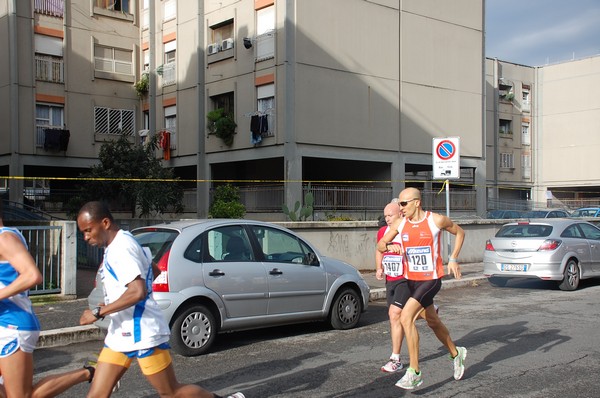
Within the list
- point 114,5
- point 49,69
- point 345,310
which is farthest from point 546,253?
point 114,5

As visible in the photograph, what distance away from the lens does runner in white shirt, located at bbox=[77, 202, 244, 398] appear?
3895 mm

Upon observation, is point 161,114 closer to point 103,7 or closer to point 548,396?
point 103,7

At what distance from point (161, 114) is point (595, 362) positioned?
→ 26.1 metres

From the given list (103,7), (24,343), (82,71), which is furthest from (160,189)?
(24,343)

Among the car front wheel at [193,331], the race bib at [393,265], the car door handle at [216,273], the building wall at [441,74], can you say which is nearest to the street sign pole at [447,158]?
the race bib at [393,265]

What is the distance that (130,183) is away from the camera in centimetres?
2045

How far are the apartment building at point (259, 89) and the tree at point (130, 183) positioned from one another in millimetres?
2790

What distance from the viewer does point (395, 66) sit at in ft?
88.2

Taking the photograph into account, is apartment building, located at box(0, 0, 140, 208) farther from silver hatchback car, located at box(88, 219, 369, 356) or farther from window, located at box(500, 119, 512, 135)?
window, located at box(500, 119, 512, 135)

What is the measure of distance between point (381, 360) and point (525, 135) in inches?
1779

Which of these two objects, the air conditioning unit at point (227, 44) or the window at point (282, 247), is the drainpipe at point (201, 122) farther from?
the window at point (282, 247)

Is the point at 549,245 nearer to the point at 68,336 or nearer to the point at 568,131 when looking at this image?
the point at 68,336

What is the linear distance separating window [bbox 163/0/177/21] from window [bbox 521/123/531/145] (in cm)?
2996

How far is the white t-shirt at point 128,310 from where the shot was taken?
3.94 metres
